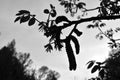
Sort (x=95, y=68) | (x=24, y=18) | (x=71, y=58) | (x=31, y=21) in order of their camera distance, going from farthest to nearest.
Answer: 1. (x=95, y=68)
2. (x=31, y=21)
3. (x=24, y=18)
4. (x=71, y=58)

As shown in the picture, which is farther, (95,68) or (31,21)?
(95,68)

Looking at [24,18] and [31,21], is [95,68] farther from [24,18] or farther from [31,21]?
[24,18]

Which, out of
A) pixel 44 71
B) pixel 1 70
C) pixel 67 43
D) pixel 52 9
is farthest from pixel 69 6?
pixel 44 71

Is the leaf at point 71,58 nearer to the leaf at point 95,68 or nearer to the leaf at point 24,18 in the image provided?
the leaf at point 24,18

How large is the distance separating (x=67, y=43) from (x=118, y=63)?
121 inches

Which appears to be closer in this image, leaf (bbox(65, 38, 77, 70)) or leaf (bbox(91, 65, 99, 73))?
leaf (bbox(65, 38, 77, 70))

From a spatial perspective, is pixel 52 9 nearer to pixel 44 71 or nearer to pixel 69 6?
pixel 69 6

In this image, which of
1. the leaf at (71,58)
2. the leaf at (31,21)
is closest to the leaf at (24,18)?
the leaf at (31,21)

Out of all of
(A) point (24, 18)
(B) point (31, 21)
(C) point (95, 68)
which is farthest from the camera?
(C) point (95, 68)

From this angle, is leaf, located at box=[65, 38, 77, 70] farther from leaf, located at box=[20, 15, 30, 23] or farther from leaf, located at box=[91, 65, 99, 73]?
leaf, located at box=[91, 65, 99, 73]

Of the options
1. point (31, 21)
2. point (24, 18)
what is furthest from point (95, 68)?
point (24, 18)

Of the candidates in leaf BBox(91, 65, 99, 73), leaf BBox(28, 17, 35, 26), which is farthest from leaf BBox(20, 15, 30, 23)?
leaf BBox(91, 65, 99, 73)

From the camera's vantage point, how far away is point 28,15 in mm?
1752

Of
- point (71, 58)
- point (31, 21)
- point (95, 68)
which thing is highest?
point (31, 21)
